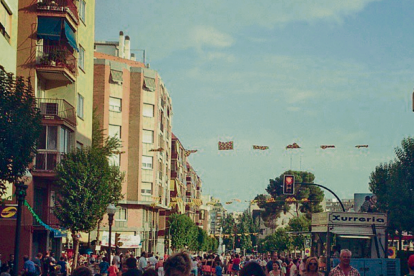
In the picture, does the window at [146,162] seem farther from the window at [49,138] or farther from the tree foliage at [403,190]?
the window at [49,138]

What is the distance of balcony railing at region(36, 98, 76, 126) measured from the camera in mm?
35312

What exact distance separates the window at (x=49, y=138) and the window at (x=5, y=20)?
854 centimetres

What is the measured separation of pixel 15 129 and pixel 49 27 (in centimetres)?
1536

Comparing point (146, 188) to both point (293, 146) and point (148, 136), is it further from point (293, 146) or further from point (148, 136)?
point (293, 146)

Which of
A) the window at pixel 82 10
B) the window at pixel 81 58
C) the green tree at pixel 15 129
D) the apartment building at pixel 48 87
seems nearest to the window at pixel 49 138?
the apartment building at pixel 48 87

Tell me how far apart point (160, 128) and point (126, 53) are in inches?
445

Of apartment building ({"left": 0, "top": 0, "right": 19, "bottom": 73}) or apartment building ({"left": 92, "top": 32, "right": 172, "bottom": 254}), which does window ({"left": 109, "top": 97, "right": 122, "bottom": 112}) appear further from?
apartment building ({"left": 0, "top": 0, "right": 19, "bottom": 73})

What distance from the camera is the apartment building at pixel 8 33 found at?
2619cm

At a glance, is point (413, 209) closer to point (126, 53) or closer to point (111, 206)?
point (111, 206)

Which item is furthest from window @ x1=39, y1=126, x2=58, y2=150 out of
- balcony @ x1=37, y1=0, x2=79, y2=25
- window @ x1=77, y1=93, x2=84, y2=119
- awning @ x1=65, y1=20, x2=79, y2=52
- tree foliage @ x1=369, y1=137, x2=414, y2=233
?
tree foliage @ x1=369, y1=137, x2=414, y2=233

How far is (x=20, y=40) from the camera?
35.0m

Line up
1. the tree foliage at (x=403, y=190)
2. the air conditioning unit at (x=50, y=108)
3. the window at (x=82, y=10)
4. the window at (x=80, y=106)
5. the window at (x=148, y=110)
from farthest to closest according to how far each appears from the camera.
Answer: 1. the window at (x=148, y=110)
2. the tree foliage at (x=403, y=190)
3. the window at (x=82, y=10)
4. the window at (x=80, y=106)
5. the air conditioning unit at (x=50, y=108)

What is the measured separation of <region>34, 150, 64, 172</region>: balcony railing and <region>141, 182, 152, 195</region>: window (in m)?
34.1

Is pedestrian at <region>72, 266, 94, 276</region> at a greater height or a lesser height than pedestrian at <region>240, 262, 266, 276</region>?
lesser
